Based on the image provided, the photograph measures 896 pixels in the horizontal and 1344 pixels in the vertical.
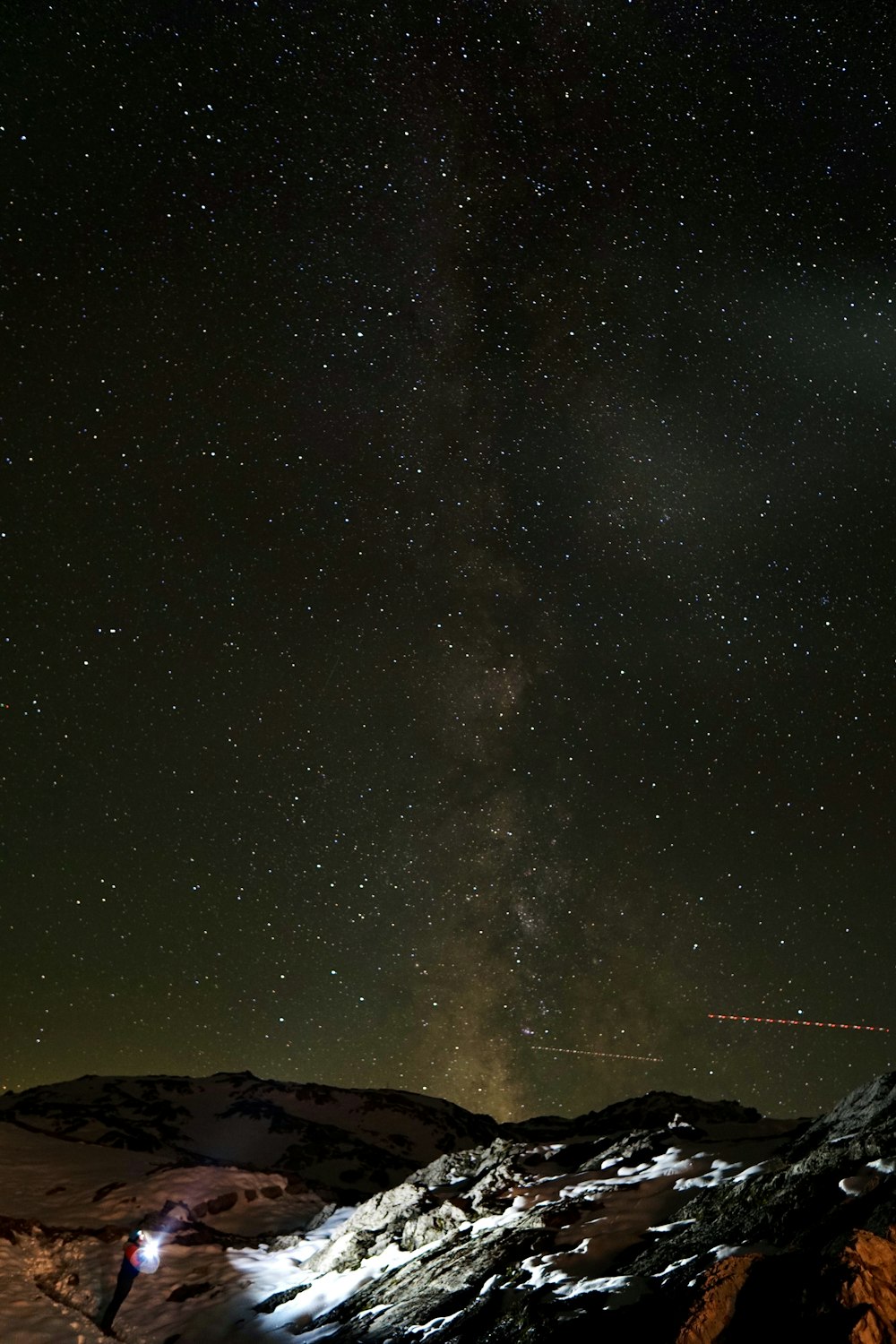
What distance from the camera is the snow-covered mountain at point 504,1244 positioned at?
360 inches

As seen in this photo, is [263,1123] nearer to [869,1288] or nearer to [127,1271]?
[127,1271]

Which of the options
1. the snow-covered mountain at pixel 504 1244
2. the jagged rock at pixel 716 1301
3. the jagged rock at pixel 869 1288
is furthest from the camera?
the snow-covered mountain at pixel 504 1244

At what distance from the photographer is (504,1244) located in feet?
54.6

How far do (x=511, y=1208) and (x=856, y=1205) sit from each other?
12.1 m

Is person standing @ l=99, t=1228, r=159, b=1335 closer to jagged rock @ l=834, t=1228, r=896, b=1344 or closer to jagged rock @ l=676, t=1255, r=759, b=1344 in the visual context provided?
jagged rock @ l=676, t=1255, r=759, b=1344

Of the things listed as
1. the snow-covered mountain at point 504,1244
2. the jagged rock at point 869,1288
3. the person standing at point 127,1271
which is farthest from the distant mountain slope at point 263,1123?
the jagged rock at point 869,1288

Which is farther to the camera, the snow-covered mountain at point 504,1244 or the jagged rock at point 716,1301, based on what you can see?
the snow-covered mountain at point 504,1244

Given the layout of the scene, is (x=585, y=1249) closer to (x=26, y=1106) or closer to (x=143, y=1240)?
(x=143, y=1240)

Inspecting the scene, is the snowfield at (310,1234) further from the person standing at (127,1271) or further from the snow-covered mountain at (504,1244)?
the person standing at (127,1271)

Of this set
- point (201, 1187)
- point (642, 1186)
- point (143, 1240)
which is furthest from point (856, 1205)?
point (201, 1187)

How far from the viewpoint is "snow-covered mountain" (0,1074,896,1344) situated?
914 centimetres

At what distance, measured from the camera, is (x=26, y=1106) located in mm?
89938

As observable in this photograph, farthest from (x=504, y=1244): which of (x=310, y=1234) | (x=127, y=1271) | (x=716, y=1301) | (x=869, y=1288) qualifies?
(x=310, y=1234)

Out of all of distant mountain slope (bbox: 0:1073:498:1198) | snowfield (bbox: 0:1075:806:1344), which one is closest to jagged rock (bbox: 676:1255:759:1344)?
snowfield (bbox: 0:1075:806:1344)
